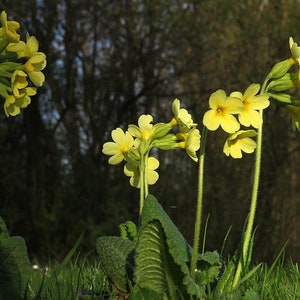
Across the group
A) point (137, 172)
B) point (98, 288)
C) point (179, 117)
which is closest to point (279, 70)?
point (179, 117)

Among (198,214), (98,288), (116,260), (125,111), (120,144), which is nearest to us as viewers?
(198,214)

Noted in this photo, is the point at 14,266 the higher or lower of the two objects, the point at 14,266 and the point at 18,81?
the lower

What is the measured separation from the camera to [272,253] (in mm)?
6582

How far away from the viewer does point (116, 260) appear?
1882 millimetres

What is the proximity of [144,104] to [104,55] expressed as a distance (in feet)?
2.22

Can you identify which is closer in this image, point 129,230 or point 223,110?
point 223,110

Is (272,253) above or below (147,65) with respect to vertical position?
below

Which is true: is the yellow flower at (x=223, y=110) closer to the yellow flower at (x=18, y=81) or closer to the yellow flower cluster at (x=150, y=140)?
the yellow flower cluster at (x=150, y=140)

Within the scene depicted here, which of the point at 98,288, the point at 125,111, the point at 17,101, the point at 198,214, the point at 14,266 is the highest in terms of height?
the point at 125,111

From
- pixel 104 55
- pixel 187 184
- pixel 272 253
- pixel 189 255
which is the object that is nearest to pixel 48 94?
pixel 104 55

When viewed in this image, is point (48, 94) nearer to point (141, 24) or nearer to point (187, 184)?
point (141, 24)

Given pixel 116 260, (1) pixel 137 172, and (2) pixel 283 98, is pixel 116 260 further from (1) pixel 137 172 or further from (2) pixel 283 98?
(2) pixel 283 98

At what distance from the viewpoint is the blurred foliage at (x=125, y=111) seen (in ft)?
21.7

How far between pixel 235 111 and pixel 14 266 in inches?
29.2
